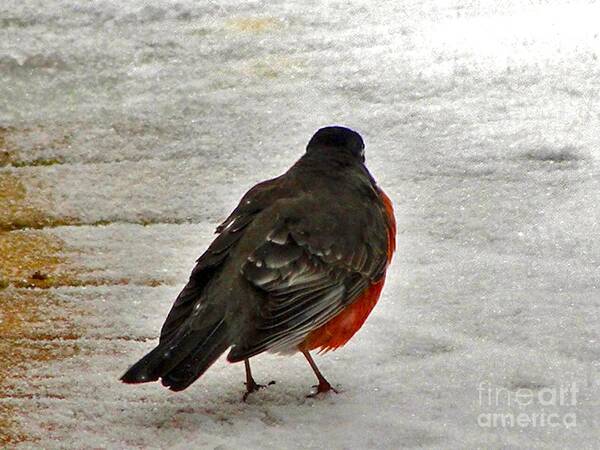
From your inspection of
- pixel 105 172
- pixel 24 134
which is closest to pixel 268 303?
pixel 105 172

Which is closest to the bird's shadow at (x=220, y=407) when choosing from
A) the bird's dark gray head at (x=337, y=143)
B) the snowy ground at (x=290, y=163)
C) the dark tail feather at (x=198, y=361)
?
the snowy ground at (x=290, y=163)

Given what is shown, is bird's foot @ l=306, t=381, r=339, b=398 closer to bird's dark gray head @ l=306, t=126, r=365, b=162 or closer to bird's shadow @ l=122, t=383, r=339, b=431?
bird's shadow @ l=122, t=383, r=339, b=431

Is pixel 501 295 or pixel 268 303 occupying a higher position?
pixel 268 303

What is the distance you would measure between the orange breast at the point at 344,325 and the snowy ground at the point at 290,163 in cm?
17

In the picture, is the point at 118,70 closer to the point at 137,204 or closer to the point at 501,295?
the point at 137,204

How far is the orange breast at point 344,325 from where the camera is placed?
424 centimetres

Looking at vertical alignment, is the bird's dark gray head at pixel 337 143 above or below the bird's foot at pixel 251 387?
above

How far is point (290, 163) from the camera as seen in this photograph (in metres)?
6.09

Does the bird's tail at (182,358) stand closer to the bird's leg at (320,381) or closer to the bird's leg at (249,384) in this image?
the bird's leg at (249,384)

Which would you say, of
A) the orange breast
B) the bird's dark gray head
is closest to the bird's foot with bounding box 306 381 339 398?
the orange breast

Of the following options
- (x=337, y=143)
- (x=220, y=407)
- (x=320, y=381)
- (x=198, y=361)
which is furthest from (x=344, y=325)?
(x=337, y=143)

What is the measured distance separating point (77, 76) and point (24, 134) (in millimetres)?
835

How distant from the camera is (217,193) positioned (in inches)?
230

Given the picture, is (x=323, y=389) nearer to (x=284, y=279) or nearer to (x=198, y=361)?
(x=284, y=279)
